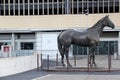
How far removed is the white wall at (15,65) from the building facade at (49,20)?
103 ft

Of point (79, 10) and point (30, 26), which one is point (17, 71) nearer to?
point (30, 26)

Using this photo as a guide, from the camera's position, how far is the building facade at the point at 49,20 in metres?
66.1

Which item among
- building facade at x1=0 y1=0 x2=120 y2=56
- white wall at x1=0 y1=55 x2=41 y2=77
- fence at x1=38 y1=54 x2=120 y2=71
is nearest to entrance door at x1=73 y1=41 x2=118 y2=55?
building facade at x1=0 y1=0 x2=120 y2=56

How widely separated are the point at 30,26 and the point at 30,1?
1101 centimetres

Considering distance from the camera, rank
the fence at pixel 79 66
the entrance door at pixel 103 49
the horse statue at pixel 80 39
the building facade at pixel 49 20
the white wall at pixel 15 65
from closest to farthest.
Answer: the white wall at pixel 15 65 < the fence at pixel 79 66 < the horse statue at pixel 80 39 < the building facade at pixel 49 20 < the entrance door at pixel 103 49

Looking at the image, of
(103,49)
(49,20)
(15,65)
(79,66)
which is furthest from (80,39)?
(103,49)

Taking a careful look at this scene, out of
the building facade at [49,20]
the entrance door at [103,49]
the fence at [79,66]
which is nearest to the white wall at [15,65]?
the fence at [79,66]

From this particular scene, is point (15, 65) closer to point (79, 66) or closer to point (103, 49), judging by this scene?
point (79, 66)

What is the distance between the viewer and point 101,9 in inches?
2972

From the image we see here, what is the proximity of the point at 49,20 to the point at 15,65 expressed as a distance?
145ft

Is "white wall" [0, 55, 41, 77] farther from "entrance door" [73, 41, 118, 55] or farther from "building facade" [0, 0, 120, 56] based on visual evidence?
"entrance door" [73, 41, 118, 55]

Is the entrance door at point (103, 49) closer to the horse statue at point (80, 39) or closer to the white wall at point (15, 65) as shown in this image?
the horse statue at point (80, 39)

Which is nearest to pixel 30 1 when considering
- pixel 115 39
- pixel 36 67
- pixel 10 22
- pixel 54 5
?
pixel 54 5

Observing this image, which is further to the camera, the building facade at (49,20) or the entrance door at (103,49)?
the entrance door at (103,49)
